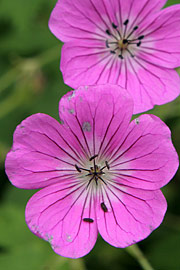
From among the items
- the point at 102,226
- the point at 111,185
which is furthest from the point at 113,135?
the point at 102,226

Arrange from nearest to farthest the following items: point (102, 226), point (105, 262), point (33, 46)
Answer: point (102, 226) → point (105, 262) → point (33, 46)

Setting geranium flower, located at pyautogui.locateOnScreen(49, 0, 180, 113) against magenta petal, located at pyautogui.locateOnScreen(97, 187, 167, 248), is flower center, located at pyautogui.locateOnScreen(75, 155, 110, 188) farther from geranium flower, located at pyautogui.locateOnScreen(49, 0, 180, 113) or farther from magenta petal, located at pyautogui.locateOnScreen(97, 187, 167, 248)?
geranium flower, located at pyautogui.locateOnScreen(49, 0, 180, 113)

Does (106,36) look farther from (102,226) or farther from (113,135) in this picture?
(102,226)

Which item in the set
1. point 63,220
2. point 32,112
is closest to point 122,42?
point 63,220

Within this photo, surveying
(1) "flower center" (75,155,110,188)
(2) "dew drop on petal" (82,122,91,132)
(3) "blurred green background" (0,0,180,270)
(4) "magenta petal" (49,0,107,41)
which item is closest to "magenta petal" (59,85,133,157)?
(2) "dew drop on petal" (82,122,91,132)

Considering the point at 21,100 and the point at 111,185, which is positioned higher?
the point at 21,100

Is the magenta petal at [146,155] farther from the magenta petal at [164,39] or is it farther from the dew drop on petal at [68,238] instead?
the magenta petal at [164,39]

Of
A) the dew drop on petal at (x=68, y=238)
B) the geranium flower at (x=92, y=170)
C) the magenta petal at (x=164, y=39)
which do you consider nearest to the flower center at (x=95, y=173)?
the geranium flower at (x=92, y=170)
